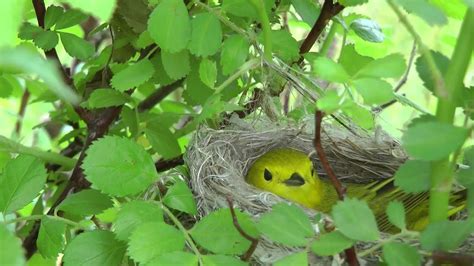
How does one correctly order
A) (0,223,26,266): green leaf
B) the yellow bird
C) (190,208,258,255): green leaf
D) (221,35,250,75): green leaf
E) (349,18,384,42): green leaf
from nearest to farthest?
1. (0,223,26,266): green leaf
2. (190,208,258,255): green leaf
3. (221,35,250,75): green leaf
4. (349,18,384,42): green leaf
5. the yellow bird

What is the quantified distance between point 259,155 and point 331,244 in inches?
42.0

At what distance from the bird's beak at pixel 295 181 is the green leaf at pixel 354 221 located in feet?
3.12

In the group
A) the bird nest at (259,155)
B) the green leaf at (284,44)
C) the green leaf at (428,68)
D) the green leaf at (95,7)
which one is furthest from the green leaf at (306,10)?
the green leaf at (95,7)

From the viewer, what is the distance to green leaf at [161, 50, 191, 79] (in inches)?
50.4

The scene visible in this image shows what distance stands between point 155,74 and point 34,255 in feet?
1.56

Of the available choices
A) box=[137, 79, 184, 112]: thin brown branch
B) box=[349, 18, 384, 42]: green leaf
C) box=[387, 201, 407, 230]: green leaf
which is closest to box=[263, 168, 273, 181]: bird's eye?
box=[137, 79, 184, 112]: thin brown branch

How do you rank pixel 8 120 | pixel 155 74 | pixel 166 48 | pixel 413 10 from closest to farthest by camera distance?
pixel 413 10 < pixel 166 48 < pixel 155 74 < pixel 8 120

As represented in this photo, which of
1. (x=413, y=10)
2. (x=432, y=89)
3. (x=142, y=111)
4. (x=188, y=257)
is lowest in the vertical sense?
(x=142, y=111)

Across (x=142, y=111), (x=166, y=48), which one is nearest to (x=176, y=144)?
(x=142, y=111)

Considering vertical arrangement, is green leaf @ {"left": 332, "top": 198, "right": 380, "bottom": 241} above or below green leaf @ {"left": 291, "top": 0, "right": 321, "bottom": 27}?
below

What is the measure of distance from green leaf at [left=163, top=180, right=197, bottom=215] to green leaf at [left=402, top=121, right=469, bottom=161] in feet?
1.44

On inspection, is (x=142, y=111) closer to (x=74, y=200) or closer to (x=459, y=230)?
(x=74, y=200)

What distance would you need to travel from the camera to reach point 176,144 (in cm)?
153

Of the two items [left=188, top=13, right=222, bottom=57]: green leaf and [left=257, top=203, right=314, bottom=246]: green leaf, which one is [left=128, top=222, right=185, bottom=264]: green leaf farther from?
[left=188, top=13, right=222, bottom=57]: green leaf
